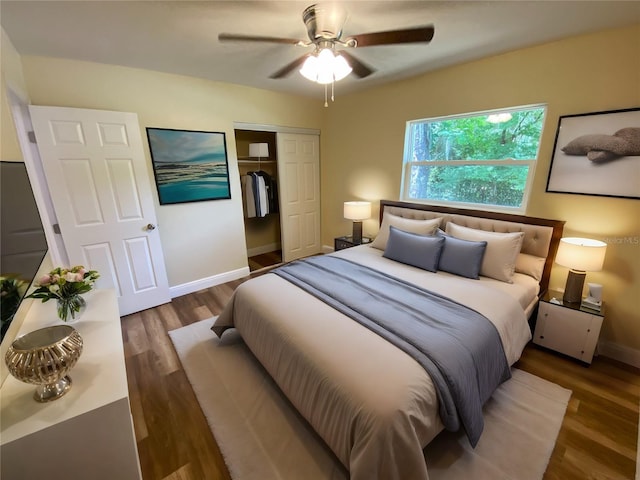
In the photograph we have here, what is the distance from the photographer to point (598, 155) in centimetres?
205

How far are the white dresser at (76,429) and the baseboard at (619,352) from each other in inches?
129

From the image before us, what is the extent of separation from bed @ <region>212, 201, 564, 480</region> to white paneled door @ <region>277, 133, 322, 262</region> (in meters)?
Answer: 1.49

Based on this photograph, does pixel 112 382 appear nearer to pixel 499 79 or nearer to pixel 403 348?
pixel 403 348

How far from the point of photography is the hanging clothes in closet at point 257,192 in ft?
13.2

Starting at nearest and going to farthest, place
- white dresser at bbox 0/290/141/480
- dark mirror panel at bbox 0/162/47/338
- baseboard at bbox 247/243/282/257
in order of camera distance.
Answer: white dresser at bbox 0/290/141/480 < dark mirror panel at bbox 0/162/47/338 < baseboard at bbox 247/243/282/257

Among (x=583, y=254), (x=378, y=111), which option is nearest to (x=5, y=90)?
(x=378, y=111)

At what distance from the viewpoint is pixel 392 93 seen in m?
3.26

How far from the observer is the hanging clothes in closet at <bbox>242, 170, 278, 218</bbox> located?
4.03 meters

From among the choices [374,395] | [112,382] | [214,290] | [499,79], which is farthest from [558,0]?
[214,290]

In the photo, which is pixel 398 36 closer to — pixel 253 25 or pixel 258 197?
pixel 253 25

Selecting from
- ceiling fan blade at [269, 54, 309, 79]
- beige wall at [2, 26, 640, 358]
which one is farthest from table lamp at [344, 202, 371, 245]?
ceiling fan blade at [269, 54, 309, 79]

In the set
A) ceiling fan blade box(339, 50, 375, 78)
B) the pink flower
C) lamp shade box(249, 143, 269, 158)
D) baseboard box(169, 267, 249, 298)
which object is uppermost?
ceiling fan blade box(339, 50, 375, 78)

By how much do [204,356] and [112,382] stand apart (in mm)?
1195

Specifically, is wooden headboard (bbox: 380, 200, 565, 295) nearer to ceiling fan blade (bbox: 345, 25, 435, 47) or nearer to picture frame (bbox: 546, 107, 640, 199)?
picture frame (bbox: 546, 107, 640, 199)
